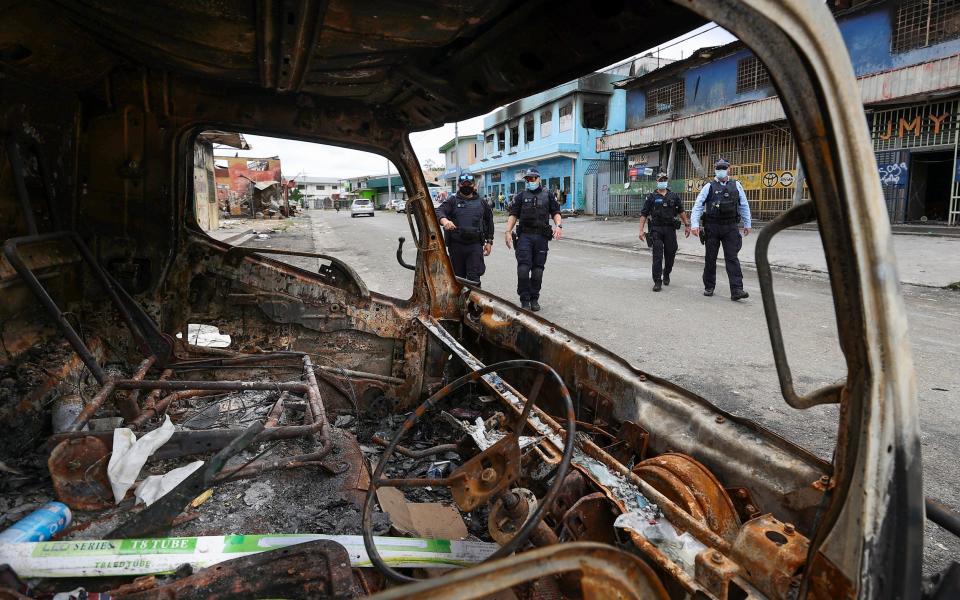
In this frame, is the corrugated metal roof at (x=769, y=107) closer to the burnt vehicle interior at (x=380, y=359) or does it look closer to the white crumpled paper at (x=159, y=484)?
the burnt vehicle interior at (x=380, y=359)

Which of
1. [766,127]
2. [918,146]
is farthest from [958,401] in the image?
[766,127]

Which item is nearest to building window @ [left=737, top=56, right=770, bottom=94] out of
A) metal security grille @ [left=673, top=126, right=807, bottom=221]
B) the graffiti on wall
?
metal security grille @ [left=673, top=126, right=807, bottom=221]

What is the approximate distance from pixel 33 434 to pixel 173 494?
100 centimetres

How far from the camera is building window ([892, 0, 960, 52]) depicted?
1489cm

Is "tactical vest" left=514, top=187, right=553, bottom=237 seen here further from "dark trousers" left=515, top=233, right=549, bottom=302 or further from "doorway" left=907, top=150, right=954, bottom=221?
"doorway" left=907, top=150, right=954, bottom=221

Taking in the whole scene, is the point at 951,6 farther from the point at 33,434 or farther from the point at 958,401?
the point at 33,434

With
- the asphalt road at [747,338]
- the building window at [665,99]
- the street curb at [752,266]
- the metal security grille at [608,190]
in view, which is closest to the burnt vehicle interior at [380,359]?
the asphalt road at [747,338]

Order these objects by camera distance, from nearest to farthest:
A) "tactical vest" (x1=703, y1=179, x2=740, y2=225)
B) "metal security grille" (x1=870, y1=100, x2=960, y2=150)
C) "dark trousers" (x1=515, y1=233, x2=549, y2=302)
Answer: "dark trousers" (x1=515, y1=233, x2=549, y2=302), "tactical vest" (x1=703, y1=179, x2=740, y2=225), "metal security grille" (x1=870, y1=100, x2=960, y2=150)

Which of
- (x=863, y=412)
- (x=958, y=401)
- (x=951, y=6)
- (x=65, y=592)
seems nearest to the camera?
(x=863, y=412)

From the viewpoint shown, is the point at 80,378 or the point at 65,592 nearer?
the point at 65,592

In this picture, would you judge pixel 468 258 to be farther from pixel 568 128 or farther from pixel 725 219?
pixel 568 128

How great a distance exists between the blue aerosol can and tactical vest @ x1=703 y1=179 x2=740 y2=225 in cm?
818

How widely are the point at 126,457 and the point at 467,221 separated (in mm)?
5647

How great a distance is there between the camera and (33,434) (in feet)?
7.44
